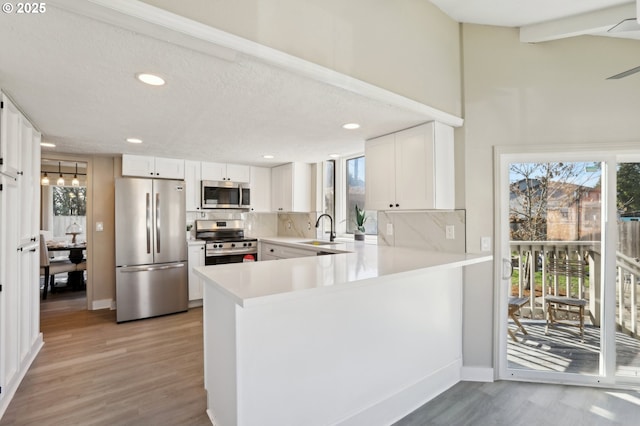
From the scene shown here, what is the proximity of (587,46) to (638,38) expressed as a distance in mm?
321

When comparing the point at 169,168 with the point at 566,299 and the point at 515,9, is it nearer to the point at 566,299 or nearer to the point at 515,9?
the point at 515,9

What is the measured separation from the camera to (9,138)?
6.95 feet

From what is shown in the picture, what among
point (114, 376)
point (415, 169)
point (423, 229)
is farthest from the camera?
point (423, 229)

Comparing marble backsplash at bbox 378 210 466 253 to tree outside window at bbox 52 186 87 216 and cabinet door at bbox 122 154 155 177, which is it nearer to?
cabinet door at bbox 122 154 155 177

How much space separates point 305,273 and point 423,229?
155 centimetres

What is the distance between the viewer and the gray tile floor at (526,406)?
199 cm

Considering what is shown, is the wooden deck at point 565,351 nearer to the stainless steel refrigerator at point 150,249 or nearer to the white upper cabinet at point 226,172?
the stainless steel refrigerator at point 150,249

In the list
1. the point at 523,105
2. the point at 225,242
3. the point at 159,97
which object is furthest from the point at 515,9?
the point at 225,242

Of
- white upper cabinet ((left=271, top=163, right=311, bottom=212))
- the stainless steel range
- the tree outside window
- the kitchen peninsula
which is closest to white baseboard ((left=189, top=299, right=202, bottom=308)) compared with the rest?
→ the stainless steel range

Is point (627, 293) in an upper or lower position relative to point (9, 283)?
lower

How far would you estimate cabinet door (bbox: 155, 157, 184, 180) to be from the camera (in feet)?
13.8

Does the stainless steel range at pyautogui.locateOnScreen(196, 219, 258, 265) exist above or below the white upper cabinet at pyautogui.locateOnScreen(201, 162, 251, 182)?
below

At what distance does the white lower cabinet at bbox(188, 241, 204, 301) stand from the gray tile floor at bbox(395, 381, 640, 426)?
10.9 ft

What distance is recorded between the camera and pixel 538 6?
7.04 ft
